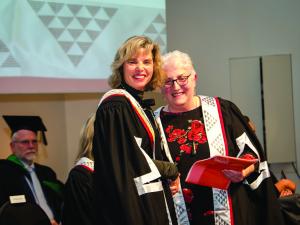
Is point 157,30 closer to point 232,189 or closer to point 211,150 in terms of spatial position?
point 211,150

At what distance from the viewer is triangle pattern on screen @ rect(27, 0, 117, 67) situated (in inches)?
119

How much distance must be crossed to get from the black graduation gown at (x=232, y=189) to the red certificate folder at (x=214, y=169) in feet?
0.46

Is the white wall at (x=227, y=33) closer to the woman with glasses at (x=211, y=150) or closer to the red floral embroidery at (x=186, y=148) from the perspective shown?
the woman with glasses at (x=211, y=150)

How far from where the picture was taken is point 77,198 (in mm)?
2125

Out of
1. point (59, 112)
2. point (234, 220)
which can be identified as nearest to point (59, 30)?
point (59, 112)

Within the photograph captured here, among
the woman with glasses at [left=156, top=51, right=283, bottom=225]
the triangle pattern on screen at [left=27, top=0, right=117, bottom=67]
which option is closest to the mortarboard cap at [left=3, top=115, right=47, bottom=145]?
the triangle pattern on screen at [left=27, top=0, right=117, bottom=67]

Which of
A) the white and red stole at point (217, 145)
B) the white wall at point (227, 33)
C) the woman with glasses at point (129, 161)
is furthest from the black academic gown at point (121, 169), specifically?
the white wall at point (227, 33)

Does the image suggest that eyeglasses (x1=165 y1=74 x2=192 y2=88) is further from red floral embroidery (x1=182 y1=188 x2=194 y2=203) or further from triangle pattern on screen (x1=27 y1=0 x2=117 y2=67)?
triangle pattern on screen (x1=27 y1=0 x2=117 y2=67)

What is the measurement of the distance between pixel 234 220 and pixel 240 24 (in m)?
2.32

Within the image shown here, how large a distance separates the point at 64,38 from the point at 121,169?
5.78ft

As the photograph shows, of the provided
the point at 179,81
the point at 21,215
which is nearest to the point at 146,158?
the point at 179,81

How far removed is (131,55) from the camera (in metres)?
1.72

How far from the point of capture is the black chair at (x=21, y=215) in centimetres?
248

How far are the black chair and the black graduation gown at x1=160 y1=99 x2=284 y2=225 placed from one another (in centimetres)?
96
